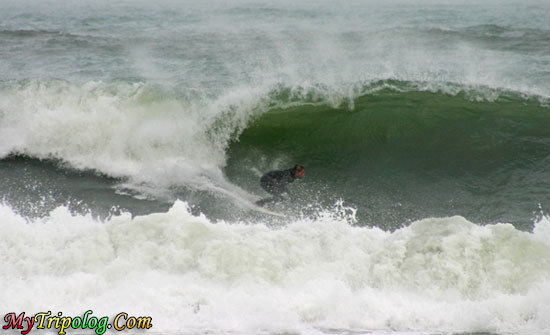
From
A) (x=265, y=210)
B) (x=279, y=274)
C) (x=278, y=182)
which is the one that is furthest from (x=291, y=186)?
(x=279, y=274)

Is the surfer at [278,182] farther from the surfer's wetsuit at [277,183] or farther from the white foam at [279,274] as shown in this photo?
the white foam at [279,274]

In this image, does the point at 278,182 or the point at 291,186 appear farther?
the point at 291,186

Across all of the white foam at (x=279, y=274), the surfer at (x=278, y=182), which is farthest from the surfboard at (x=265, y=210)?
the white foam at (x=279, y=274)

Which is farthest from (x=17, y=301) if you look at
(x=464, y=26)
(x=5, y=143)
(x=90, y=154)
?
(x=464, y=26)

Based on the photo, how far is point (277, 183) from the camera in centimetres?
745

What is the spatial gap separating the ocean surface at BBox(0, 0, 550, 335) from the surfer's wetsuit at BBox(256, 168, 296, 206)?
0.82ft

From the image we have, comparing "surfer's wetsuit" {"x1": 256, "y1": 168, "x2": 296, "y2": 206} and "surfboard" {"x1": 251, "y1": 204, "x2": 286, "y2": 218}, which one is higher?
"surfer's wetsuit" {"x1": 256, "y1": 168, "x2": 296, "y2": 206}

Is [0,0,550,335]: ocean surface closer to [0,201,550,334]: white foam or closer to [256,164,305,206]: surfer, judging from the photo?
[0,201,550,334]: white foam

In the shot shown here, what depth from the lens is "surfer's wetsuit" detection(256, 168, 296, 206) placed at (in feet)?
24.3

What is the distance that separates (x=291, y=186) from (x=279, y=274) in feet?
10.1

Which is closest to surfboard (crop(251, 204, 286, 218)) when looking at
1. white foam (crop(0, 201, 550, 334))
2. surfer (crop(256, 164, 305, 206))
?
surfer (crop(256, 164, 305, 206))

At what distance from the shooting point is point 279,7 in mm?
27438

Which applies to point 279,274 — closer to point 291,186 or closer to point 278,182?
point 278,182

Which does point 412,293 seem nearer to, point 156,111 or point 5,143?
point 156,111
